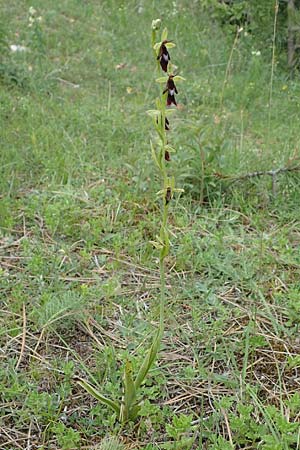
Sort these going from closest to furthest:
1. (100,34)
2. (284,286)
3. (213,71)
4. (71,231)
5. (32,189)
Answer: (284,286) → (71,231) → (32,189) → (213,71) → (100,34)

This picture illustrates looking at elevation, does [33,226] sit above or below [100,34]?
below

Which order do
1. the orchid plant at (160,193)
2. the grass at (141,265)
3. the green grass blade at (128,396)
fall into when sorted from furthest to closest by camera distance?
1. the grass at (141,265)
2. the green grass blade at (128,396)
3. the orchid plant at (160,193)

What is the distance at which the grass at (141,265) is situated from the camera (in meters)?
1.84

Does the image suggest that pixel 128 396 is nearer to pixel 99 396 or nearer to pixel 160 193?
pixel 99 396

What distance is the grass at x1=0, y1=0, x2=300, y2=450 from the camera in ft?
6.03

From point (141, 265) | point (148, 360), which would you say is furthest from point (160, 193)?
point (141, 265)

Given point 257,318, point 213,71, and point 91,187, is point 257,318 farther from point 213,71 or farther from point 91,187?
point 213,71

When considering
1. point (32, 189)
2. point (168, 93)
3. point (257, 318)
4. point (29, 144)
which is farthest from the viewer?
point (29, 144)

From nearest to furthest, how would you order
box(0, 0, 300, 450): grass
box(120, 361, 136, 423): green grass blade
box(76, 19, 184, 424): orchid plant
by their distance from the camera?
box(76, 19, 184, 424): orchid plant
box(120, 361, 136, 423): green grass blade
box(0, 0, 300, 450): grass

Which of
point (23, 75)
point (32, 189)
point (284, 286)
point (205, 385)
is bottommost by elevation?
point (205, 385)

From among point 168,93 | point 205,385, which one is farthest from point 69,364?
point 168,93

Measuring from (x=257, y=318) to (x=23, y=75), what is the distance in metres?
→ 2.71

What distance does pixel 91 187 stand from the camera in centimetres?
311

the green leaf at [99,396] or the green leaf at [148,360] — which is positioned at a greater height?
the green leaf at [148,360]
